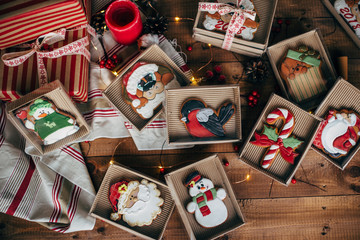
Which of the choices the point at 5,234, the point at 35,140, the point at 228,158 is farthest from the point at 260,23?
the point at 5,234

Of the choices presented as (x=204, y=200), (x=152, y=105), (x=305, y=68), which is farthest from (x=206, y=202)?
(x=305, y=68)

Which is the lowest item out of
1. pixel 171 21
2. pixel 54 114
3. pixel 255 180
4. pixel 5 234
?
pixel 5 234

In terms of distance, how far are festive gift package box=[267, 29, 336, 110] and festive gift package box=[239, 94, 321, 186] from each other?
9cm

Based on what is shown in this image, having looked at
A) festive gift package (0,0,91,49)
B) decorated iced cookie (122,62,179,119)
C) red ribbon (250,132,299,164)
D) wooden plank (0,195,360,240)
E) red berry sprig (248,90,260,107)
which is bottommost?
wooden plank (0,195,360,240)

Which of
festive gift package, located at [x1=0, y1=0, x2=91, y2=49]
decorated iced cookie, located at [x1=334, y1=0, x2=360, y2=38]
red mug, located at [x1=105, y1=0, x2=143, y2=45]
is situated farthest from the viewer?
decorated iced cookie, located at [x1=334, y1=0, x2=360, y2=38]

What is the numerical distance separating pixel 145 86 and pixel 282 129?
24.9 inches

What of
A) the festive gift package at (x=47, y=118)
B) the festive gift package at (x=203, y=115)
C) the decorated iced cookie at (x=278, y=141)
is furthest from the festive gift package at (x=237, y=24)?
the festive gift package at (x=47, y=118)

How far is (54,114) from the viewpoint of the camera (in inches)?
40.1

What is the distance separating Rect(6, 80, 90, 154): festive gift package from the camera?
99 centimetres

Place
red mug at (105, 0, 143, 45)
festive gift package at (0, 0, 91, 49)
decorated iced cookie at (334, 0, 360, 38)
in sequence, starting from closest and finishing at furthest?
festive gift package at (0, 0, 91, 49) → red mug at (105, 0, 143, 45) → decorated iced cookie at (334, 0, 360, 38)

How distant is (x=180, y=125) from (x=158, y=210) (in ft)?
1.32

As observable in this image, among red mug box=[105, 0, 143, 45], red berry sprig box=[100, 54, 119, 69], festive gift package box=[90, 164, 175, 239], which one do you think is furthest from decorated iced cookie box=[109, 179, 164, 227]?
red mug box=[105, 0, 143, 45]

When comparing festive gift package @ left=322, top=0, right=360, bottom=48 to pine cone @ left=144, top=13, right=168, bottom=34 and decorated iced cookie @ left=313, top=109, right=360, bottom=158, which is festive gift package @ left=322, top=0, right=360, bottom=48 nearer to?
decorated iced cookie @ left=313, top=109, right=360, bottom=158

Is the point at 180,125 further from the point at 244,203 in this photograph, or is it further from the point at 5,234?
the point at 5,234
